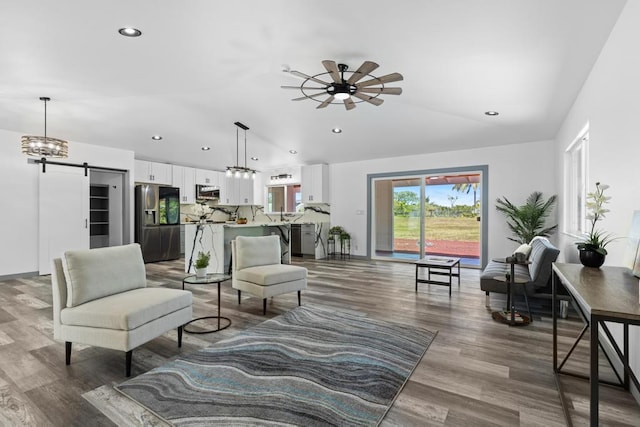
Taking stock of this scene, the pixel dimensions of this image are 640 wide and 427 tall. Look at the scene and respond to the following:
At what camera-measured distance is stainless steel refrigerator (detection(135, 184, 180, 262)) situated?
720cm

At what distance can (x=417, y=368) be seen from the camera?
2.45 metres

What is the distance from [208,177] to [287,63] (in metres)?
6.04

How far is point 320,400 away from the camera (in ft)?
6.60

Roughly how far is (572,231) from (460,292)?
5.94 ft

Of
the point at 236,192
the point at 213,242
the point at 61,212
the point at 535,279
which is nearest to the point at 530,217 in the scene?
the point at 535,279

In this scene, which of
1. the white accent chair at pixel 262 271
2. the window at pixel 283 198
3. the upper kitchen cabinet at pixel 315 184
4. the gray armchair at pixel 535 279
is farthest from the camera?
the window at pixel 283 198

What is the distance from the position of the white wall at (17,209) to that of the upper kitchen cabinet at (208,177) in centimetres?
349

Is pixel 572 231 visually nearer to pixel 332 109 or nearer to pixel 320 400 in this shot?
pixel 332 109

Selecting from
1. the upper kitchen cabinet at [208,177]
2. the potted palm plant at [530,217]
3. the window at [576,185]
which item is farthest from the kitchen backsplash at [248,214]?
the window at [576,185]

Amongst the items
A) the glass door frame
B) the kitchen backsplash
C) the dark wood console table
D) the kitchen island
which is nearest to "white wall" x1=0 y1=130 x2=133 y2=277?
the kitchen island

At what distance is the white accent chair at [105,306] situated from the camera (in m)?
2.32

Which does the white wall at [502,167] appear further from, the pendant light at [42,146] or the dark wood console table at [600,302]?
the pendant light at [42,146]

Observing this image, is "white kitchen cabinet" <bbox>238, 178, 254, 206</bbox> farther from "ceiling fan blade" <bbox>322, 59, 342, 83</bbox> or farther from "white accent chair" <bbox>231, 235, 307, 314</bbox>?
"ceiling fan blade" <bbox>322, 59, 342, 83</bbox>

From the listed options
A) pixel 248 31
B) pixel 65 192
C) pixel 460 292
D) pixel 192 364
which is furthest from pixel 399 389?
→ pixel 65 192
